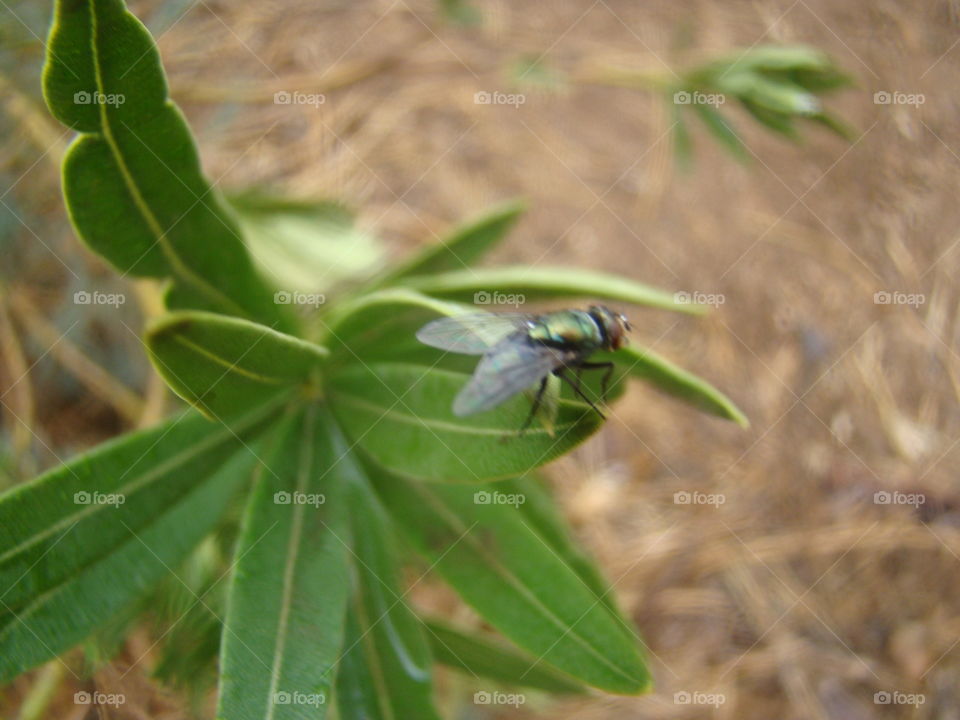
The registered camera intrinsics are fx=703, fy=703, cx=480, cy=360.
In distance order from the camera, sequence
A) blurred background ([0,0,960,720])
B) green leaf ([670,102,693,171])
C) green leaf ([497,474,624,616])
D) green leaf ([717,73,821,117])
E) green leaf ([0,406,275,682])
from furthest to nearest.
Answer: green leaf ([670,102,693,171]) < blurred background ([0,0,960,720]) < green leaf ([717,73,821,117]) < green leaf ([497,474,624,616]) < green leaf ([0,406,275,682])

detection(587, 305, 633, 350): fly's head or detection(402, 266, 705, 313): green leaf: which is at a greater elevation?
detection(402, 266, 705, 313): green leaf

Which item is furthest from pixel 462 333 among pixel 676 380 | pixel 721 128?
pixel 721 128

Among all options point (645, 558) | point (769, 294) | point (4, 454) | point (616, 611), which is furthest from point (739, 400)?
point (4, 454)

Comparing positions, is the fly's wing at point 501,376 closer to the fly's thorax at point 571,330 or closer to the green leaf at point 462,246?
the fly's thorax at point 571,330

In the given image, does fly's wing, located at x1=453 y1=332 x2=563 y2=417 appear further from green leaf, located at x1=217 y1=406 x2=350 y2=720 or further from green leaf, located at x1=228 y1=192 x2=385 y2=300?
green leaf, located at x1=228 y1=192 x2=385 y2=300

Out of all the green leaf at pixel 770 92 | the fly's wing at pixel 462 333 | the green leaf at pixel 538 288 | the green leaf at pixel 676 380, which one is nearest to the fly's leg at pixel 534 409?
the fly's wing at pixel 462 333

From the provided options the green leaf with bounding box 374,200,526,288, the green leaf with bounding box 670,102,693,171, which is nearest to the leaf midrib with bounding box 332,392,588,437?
the green leaf with bounding box 374,200,526,288

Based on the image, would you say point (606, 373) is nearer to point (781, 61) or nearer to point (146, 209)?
point (146, 209)
